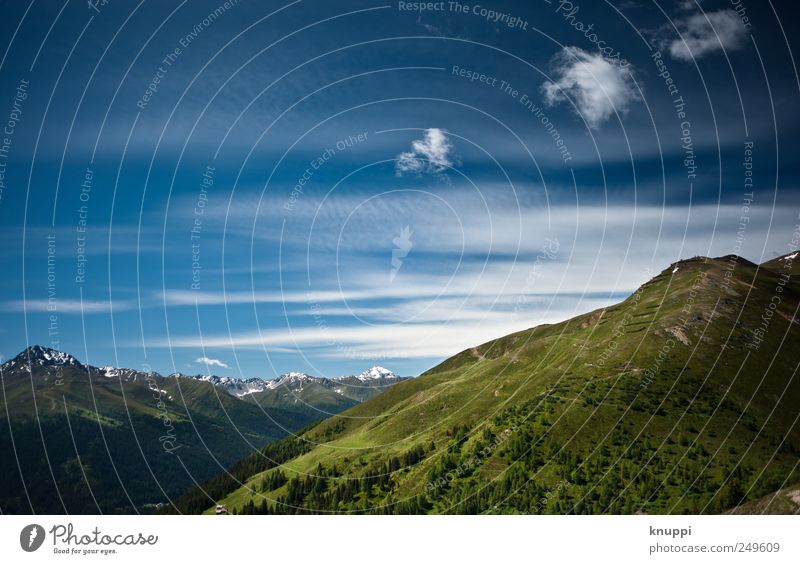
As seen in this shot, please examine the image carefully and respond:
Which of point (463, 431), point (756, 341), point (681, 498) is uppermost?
point (756, 341)

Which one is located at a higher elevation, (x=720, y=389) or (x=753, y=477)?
(x=720, y=389)

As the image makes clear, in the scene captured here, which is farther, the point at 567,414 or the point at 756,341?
the point at 756,341

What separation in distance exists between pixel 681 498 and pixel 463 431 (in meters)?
79.5

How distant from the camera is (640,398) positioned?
153 m

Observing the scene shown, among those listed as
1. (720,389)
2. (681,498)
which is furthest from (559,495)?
(720,389)
